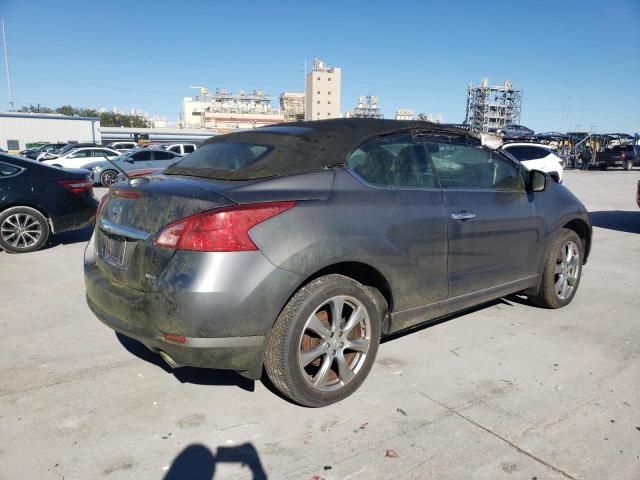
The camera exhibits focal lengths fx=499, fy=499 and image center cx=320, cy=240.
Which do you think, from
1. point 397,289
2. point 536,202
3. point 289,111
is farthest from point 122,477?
point 289,111

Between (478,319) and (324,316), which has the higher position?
(324,316)

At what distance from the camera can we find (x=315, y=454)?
252 centimetres

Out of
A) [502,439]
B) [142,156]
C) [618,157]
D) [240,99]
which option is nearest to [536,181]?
[502,439]

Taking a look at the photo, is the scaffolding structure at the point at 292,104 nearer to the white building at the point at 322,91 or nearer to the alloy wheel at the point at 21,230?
the white building at the point at 322,91

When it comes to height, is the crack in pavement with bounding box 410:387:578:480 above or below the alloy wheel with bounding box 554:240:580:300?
below

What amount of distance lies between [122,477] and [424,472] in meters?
1.42

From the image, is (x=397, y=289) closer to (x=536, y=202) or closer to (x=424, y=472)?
(x=424, y=472)

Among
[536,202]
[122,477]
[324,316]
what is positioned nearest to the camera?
[122,477]

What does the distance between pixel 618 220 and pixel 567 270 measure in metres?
7.62

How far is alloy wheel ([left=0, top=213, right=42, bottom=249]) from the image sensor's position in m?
6.86

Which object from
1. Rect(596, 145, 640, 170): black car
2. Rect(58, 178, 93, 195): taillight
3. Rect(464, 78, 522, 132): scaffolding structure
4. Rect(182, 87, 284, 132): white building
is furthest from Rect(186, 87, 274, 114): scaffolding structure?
Rect(58, 178, 93, 195): taillight

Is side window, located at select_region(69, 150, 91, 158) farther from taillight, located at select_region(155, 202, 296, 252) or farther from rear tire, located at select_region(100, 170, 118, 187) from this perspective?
taillight, located at select_region(155, 202, 296, 252)

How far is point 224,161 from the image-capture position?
329cm

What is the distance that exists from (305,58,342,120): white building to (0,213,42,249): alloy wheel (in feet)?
428
